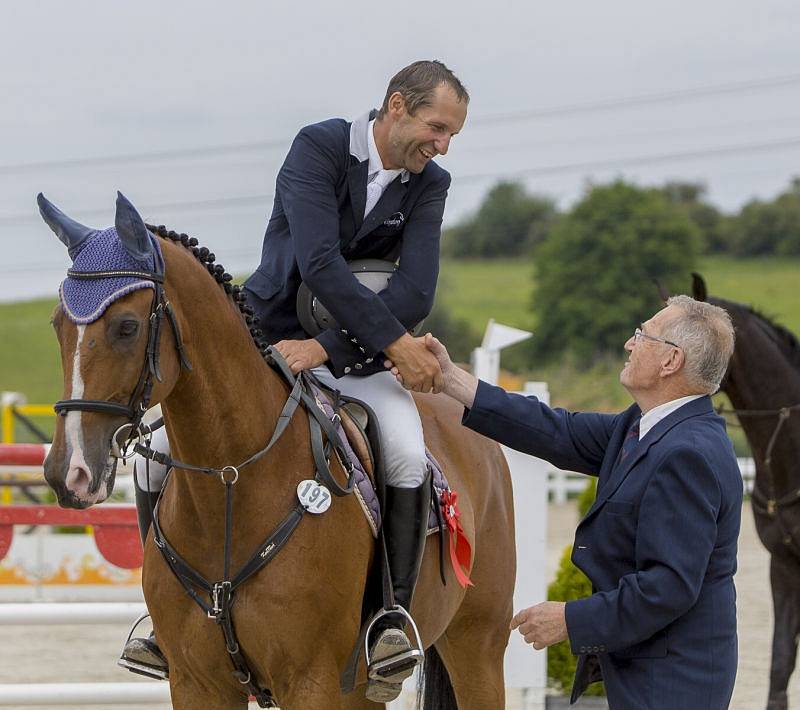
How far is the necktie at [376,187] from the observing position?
153 inches

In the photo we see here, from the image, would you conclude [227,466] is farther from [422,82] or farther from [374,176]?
[422,82]

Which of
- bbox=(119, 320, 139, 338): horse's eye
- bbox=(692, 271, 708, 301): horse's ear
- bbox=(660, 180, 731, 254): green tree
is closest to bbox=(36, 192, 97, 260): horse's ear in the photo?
bbox=(119, 320, 139, 338): horse's eye

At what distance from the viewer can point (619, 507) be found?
2986 millimetres

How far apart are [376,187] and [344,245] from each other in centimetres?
21

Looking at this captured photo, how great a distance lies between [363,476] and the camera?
3.76m

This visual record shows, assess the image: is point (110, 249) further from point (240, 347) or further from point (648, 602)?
point (648, 602)

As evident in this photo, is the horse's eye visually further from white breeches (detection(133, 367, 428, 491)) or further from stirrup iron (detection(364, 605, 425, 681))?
stirrup iron (detection(364, 605, 425, 681))

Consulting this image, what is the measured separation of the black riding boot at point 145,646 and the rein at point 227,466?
0.36 ft

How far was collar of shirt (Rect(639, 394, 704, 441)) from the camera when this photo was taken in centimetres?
308

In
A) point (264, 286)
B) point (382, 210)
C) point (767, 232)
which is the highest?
point (767, 232)

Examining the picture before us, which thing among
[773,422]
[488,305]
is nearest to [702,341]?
[773,422]

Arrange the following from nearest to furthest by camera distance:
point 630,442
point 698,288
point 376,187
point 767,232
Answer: point 630,442 < point 376,187 < point 698,288 < point 767,232

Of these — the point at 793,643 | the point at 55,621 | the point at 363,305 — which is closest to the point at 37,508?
the point at 55,621

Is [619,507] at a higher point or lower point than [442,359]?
lower
